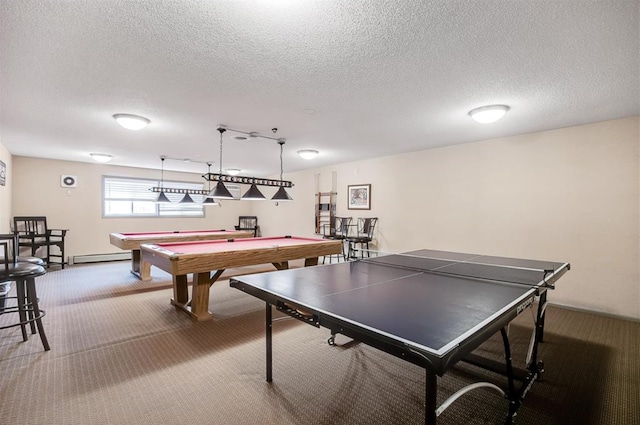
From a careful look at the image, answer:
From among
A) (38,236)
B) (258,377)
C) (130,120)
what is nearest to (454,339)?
(258,377)

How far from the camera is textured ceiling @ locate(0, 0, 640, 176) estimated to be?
5.73ft

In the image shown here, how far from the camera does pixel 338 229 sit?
275 inches

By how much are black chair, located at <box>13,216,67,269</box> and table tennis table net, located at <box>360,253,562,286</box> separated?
257 inches

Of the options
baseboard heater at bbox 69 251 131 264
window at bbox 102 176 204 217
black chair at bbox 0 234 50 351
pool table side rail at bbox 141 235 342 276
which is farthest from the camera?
window at bbox 102 176 204 217

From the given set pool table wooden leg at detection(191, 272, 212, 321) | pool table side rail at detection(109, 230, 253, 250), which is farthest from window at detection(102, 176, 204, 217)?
pool table wooden leg at detection(191, 272, 212, 321)

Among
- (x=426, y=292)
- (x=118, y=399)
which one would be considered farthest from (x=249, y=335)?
(x=426, y=292)

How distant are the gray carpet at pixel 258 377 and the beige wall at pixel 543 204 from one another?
63 centimetres

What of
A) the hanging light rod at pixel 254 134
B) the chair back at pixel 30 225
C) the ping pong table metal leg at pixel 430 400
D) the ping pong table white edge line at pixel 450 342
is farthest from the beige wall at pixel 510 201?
the ping pong table metal leg at pixel 430 400

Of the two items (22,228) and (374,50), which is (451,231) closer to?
(374,50)

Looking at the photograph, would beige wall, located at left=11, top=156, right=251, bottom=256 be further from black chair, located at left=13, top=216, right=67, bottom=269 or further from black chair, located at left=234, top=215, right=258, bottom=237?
black chair, located at left=234, top=215, right=258, bottom=237

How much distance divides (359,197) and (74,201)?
6623mm

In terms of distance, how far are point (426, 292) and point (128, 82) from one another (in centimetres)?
301

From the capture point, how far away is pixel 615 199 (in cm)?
363

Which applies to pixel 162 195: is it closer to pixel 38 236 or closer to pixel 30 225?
pixel 38 236
